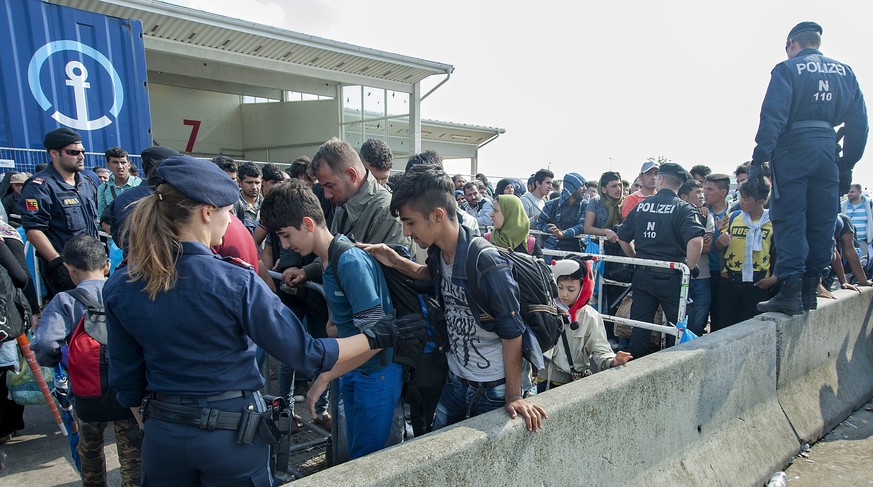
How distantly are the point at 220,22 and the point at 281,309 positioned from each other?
1048cm

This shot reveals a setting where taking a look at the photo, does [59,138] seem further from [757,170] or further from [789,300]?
[789,300]

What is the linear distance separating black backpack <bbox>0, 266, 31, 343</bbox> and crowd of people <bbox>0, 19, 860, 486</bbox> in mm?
181

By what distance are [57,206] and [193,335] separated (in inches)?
158

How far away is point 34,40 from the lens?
A: 6766 mm

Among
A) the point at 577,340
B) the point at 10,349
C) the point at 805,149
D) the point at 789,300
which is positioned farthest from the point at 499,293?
the point at 10,349

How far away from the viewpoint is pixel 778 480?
10.5 feet

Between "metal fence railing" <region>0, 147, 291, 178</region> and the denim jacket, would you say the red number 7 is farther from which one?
the denim jacket

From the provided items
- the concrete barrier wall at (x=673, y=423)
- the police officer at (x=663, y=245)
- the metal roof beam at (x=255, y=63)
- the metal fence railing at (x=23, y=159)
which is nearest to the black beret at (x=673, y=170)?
the police officer at (x=663, y=245)

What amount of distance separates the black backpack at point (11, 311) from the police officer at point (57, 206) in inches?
32.2

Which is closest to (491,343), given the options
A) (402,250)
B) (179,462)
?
(402,250)

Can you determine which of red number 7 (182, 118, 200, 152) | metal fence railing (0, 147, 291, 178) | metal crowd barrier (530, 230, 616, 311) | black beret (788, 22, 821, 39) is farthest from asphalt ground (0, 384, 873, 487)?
red number 7 (182, 118, 200, 152)

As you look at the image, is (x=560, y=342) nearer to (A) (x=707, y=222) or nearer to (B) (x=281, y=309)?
(B) (x=281, y=309)

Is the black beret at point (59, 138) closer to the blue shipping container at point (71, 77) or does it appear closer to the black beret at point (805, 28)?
the blue shipping container at point (71, 77)

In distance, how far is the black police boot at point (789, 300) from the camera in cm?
384
